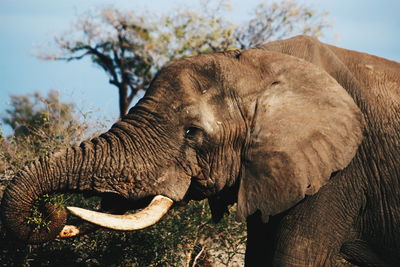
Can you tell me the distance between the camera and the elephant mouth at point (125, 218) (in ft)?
11.2

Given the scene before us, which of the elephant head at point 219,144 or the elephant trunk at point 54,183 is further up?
the elephant head at point 219,144

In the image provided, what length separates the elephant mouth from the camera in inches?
134

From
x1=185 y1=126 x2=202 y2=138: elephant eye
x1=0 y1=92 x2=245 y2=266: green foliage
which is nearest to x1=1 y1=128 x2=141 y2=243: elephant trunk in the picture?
x1=185 y1=126 x2=202 y2=138: elephant eye

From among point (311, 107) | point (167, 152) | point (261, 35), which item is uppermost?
point (261, 35)

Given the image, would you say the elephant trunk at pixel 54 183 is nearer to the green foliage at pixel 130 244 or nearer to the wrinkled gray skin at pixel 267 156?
the wrinkled gray skin at pixel 267 156

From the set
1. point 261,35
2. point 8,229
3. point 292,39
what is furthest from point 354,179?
point 261,35

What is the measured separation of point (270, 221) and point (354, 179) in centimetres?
57

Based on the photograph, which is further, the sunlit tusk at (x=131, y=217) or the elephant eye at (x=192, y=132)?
the elephant eye at (x=192, y=132)

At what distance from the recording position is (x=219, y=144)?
3.84m

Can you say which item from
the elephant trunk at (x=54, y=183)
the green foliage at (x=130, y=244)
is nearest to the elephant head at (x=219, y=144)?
the elephant trunk at (x=54, y=183)

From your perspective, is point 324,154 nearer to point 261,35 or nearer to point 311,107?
point 311,107

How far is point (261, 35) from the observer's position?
83.1 ft

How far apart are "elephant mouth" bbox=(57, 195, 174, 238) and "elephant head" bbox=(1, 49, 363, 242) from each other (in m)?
0.01

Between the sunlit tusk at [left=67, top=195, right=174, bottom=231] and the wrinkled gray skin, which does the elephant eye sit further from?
the sunlit tusk at [left=67, top=195, right=174, bottom=231]
